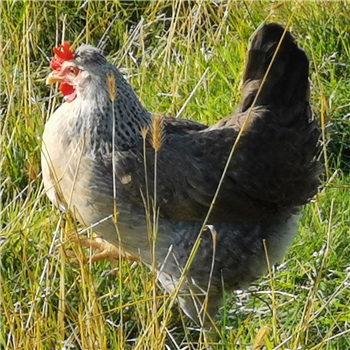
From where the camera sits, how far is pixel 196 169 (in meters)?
3.73

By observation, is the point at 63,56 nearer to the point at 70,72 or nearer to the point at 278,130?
the point at 70,72

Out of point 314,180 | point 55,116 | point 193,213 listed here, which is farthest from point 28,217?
point 314,180

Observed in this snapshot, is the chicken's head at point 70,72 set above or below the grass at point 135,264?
above

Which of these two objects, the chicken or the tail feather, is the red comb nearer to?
the chicken

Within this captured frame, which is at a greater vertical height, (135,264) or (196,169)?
(196,169)

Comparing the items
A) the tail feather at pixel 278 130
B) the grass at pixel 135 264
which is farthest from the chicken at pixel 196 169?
the grass at pixel 135 264

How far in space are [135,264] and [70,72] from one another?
2.95ft

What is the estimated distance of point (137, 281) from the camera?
3760 mm

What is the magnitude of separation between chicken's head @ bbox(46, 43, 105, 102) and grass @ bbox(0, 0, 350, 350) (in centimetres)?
14

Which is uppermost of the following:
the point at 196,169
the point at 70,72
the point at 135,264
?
the point at 70,72

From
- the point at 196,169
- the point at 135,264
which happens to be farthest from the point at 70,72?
the point at 135,264

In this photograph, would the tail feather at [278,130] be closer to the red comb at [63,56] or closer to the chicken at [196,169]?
the chicken at [196,169]

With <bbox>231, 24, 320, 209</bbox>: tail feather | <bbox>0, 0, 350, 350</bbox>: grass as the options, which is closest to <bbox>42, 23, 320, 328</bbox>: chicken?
<bbox>231, 24, 320, 209</bbox>: tail feather

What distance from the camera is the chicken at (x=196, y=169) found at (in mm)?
3641
